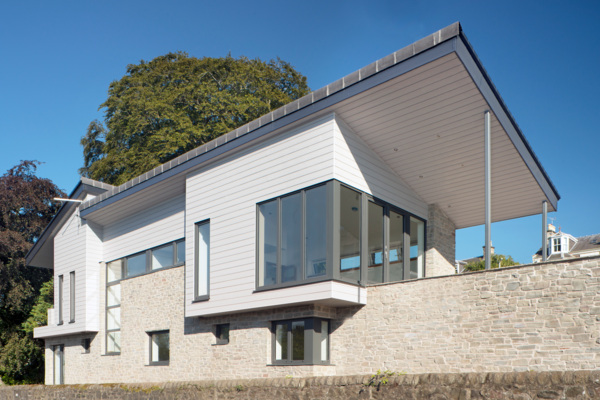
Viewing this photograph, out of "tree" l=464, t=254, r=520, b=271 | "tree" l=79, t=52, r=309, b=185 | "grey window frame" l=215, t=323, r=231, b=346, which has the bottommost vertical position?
"grey window frame" l=215, t=323, r=231, b=346

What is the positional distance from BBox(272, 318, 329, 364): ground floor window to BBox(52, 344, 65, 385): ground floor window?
36.6ft

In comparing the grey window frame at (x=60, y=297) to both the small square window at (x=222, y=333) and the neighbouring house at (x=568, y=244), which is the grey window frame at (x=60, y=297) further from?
the neighbouring house at (x=568, y=244)

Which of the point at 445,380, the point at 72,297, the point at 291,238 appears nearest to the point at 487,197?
the point at 445,380

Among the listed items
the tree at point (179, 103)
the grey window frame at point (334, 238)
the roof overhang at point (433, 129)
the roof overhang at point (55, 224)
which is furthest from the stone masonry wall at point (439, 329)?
the tree at point (179, 103)

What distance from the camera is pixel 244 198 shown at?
45.6ft

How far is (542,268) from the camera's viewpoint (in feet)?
32.0

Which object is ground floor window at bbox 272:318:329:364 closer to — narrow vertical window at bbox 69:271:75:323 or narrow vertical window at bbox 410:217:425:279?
narrow vertical window at bbox 410:217:425:279

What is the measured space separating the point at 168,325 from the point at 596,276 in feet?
35.6

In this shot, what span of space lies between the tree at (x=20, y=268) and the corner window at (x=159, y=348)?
36.2ft

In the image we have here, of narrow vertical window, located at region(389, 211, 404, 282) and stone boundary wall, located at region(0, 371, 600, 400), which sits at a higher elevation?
narrow vertical window, located at region(389, 211, 404, 282)

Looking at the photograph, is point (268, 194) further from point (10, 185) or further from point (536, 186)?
point (10, 185)

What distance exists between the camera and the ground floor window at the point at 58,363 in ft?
69.1

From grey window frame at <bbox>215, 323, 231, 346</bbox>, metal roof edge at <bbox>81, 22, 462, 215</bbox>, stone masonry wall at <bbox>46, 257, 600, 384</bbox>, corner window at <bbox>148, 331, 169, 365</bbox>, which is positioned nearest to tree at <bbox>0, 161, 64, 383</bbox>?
corner window at <bbox>148, 331, 169, 365</bbox>

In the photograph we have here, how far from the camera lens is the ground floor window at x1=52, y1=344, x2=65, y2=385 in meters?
21.0
